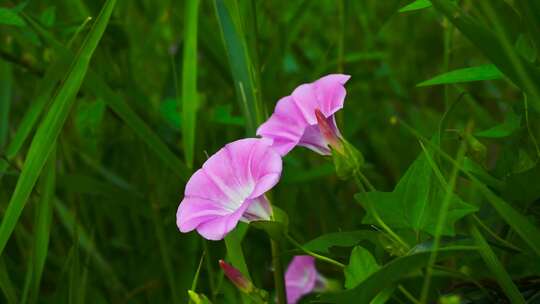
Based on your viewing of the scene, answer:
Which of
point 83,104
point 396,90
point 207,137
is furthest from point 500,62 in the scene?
point 396,90

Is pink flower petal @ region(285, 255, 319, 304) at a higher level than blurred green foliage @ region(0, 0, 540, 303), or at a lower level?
lower

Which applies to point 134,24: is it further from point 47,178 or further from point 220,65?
point 47,178

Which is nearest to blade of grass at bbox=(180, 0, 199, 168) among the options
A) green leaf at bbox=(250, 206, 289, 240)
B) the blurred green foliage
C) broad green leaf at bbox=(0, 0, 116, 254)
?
the blurred green foliage

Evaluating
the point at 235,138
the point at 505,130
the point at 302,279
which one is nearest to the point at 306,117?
the point at 505,130

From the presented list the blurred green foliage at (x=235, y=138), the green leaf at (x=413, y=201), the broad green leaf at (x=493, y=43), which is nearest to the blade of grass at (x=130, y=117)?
the blurred green foliage at (x=235, y=138)

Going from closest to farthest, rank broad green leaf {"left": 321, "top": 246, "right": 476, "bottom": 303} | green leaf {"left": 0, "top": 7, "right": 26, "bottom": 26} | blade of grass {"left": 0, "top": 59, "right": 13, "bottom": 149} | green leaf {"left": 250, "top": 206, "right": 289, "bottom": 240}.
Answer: broad green leaf {"left": 321, "top": 246, "right": 476, "bottom": 303}
green leaf {"left": 250, "top": 206, "right": 289, "bottom": 240}
green leaf {"left": 0, "top": 7, "right": 26, "bottom": 26}
blade of grass {"left": 0, "top": 59, "right": 13, "bottom": 149}

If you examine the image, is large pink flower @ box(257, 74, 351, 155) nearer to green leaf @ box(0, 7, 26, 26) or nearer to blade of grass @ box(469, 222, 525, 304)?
blade of grass @ box(469, 222, 525, 304)
